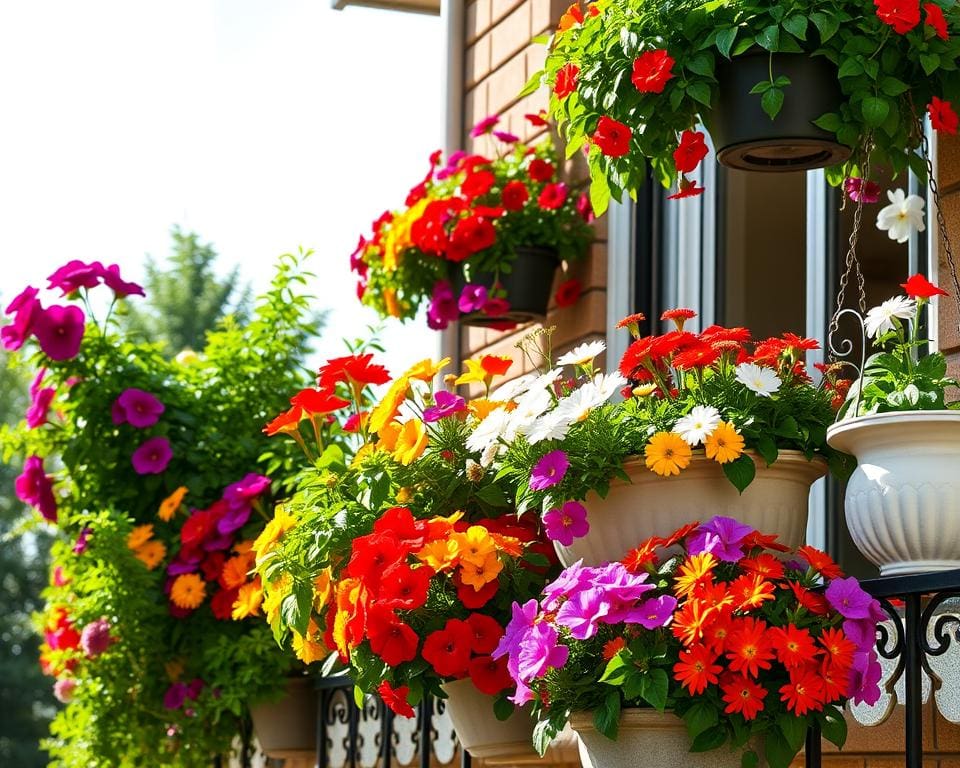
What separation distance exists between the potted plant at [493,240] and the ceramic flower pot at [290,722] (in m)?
1.02

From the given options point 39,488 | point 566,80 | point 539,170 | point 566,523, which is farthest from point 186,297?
point 566,523

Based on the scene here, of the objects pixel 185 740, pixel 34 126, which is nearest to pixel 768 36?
pixel 185 740

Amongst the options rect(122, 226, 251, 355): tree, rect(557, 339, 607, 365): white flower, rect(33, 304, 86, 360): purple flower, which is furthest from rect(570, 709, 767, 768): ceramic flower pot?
rect(122, 226, 251, 355): tree

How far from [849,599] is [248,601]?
6.07 feet

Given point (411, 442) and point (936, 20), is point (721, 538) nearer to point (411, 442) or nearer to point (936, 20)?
point (411, 442)

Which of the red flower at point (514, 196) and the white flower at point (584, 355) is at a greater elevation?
the red flower at point (514, 196)

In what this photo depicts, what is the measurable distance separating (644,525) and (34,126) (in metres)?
24.5

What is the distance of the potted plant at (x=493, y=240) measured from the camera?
3803 millimetres

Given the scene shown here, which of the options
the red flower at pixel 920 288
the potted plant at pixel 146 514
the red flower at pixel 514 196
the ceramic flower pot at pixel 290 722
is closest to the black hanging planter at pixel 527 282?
the red flower at pixel 514 196

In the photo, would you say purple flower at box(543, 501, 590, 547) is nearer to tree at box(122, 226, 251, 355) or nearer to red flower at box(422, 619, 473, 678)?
red flower at box(422, 619, 473, 678)

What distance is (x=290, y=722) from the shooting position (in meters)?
4.01

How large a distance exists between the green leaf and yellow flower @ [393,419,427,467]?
58 cm

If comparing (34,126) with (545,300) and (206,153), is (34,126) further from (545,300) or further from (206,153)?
(545,300)

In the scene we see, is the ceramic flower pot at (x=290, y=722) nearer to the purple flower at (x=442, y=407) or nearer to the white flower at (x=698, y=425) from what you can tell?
the purple flower at (x=442, y=407)
